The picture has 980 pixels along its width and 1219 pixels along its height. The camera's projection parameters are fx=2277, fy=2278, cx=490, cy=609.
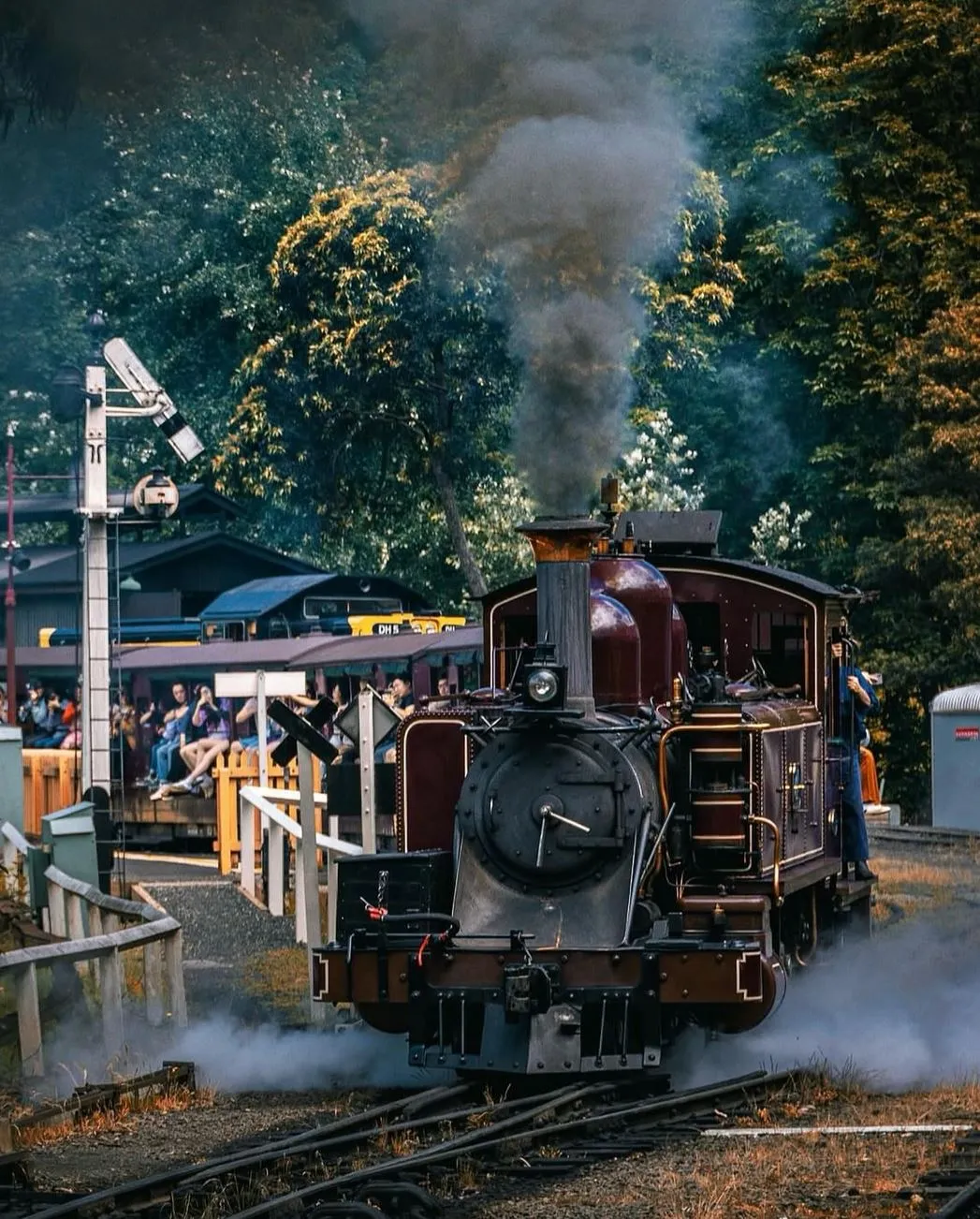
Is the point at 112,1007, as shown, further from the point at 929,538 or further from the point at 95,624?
the point at 929,538

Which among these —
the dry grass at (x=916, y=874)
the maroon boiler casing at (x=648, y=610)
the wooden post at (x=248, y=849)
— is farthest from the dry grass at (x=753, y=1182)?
the dry grass at (x=916, y=874)

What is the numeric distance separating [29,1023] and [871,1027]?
4582mm

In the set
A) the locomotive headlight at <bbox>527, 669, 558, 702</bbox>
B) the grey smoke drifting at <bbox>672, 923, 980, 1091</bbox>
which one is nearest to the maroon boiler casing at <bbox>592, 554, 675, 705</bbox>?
the locomotive headlight at <bbox>527, 669, 558, 702</bbox>

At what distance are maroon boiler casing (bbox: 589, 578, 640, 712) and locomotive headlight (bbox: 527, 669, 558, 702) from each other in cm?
79

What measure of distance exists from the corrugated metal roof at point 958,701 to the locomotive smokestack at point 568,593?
14.2 meters

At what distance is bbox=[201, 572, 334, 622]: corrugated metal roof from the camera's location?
101ft

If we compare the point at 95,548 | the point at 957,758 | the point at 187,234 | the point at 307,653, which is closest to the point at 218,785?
the point at 95,548

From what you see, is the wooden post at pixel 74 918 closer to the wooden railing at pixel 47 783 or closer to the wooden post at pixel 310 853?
the wooden post at pixel 310 853

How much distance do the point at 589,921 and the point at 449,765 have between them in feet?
4.75

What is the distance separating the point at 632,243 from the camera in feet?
48.6

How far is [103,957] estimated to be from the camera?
11539mm

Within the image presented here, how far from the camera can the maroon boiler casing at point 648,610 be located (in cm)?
1219

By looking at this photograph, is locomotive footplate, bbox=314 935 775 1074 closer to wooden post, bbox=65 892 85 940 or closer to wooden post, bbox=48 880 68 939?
wooden post, bbox=65 892 85 940

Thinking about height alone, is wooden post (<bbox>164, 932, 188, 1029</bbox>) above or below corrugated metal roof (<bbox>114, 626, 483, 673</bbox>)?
below
